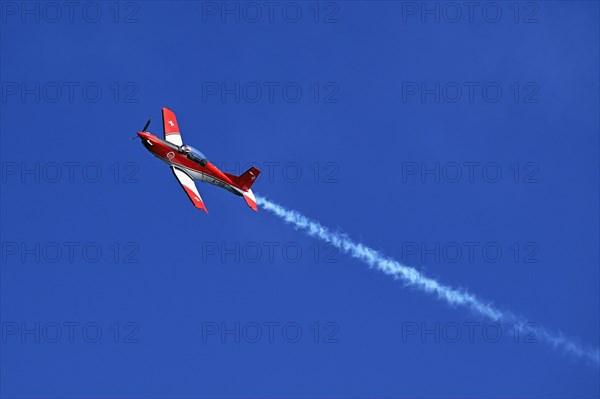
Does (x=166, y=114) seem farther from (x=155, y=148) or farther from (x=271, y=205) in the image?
(x=271, y=205)

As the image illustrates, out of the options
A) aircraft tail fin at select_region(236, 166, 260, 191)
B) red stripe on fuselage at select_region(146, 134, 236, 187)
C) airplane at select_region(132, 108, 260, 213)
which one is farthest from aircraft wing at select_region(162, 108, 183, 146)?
aircraft tail fin at select_region(236, 166, 260, 191)

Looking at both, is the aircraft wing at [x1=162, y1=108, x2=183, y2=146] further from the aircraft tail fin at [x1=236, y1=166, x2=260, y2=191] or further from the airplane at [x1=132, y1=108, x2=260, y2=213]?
the aircraft tail fin at [x1=236, y1=166, x2=260, y2=191]

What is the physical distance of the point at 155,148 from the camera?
100250 millimetres

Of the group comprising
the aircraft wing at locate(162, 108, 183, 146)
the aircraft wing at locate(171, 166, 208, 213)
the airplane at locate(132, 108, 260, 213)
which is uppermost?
the aircraft wing at locate(162, 108, 183, 146)

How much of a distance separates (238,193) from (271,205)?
15.9 feet

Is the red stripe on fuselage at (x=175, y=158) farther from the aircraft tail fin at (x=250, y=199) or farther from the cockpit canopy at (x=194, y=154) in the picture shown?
the aircraft tail fin at (x=250, y=199)

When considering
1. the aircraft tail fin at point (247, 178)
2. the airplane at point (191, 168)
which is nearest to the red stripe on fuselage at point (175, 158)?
the airplane at point (191, 168)

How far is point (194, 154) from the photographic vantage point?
332 ft

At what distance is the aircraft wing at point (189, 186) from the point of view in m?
99.7

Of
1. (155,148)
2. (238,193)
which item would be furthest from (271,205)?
(155,148)

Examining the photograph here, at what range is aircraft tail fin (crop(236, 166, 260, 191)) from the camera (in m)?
104

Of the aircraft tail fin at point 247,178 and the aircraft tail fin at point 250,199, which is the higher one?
the aircraft tail fin at point 247,178

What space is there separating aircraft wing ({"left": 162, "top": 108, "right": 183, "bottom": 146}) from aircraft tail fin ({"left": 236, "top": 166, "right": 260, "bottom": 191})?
23.1 feet

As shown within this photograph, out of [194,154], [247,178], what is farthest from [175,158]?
[247,178]
